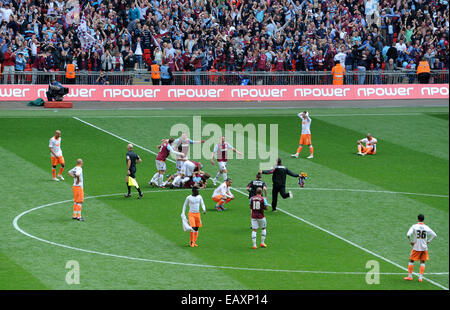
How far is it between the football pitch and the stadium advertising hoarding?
2.59 meters

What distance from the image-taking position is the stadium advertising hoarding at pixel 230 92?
50.2 m

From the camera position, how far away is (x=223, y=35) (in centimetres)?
5481

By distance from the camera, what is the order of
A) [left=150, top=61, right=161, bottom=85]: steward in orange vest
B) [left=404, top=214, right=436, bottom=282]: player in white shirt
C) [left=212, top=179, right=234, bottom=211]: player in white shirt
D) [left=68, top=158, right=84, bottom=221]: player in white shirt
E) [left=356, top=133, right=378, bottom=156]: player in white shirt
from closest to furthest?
[left=404, top=214, right=436, bottom=282]: player in white shirt
[left=68, top=158, right=84, bottom=221]: player in white shirt
[left=212, top=179, right=234, bottom=211]: player in white shirt
[left=356, top=133, right=378, bottom=156]: player in white shirt
[left=150, top=61, right=161, bottom=85]: steward in orange vest

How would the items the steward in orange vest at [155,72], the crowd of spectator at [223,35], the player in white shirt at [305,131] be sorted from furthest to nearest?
the steward in orange vest at [155,72], the crowd of spectator at [223,35], the player in white shirt at [305,131]

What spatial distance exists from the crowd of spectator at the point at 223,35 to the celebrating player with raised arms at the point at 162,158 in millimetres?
18624

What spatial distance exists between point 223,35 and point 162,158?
2268cm

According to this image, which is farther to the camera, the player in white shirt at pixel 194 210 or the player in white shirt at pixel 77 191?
the player in white shirt at pixel 77 191

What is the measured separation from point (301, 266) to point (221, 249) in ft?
8.86

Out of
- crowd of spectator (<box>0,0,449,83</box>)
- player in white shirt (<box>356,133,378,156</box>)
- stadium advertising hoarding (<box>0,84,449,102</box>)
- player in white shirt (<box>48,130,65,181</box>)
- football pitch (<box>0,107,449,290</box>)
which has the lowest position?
football pitch (<box>0,107,449,290</box>)

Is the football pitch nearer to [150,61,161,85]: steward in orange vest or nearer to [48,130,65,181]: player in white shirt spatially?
[48,130,65,181]: player in white shirt

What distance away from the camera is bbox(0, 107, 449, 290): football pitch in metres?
23.4

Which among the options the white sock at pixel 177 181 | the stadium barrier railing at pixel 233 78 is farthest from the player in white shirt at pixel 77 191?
the stadium barrier railing at pixel 233 78

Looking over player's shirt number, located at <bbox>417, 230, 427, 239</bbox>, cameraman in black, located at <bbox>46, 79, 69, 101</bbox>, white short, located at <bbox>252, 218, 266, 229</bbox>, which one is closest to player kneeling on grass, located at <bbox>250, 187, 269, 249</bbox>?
white short, located at <bbox>252, 218, 266, 229</bbox>

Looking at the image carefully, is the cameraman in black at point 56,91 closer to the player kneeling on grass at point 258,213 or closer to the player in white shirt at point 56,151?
the player in white shirt at point 56,151
